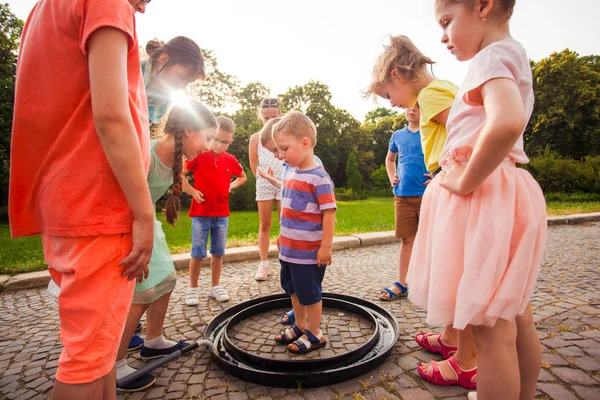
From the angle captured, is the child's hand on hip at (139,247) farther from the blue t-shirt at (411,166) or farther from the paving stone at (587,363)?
the blue t-shirt at (411,166)

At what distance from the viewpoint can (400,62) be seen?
2162 millimetres

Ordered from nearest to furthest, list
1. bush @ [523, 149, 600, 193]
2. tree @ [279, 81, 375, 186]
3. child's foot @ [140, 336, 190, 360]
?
child's foot @ [140, 336, 190, 360]
bush @ [523, 149, 600, 193]
tree @ [279, 81, 375, 186]

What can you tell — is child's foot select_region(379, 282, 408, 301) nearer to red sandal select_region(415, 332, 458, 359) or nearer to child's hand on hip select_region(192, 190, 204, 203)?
red sandal select_region(415, 332, 458, 359)

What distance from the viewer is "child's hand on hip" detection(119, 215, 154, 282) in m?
1.23

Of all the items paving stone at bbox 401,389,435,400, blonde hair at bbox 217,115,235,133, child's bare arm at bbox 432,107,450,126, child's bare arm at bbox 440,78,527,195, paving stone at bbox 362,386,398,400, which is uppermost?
blonde hair at bbox 217,115,235,133

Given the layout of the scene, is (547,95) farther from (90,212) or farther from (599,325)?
(90,212)

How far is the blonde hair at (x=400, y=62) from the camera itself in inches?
84.9

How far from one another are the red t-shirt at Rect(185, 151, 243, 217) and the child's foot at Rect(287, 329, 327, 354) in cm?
166

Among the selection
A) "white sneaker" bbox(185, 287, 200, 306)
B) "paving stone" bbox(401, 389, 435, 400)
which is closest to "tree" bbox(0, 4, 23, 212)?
"white sneaker" bbox(185, 287, 200, 306)

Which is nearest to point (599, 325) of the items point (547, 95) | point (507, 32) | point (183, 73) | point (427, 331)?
point (427, 331)

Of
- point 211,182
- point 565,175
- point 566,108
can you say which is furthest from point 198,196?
point 566,108

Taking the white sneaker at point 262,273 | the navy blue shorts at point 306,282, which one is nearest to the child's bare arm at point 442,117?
the navy blue shorts at point 306,282

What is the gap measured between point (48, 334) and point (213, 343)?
5.16ft

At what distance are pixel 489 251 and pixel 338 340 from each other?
178cm
